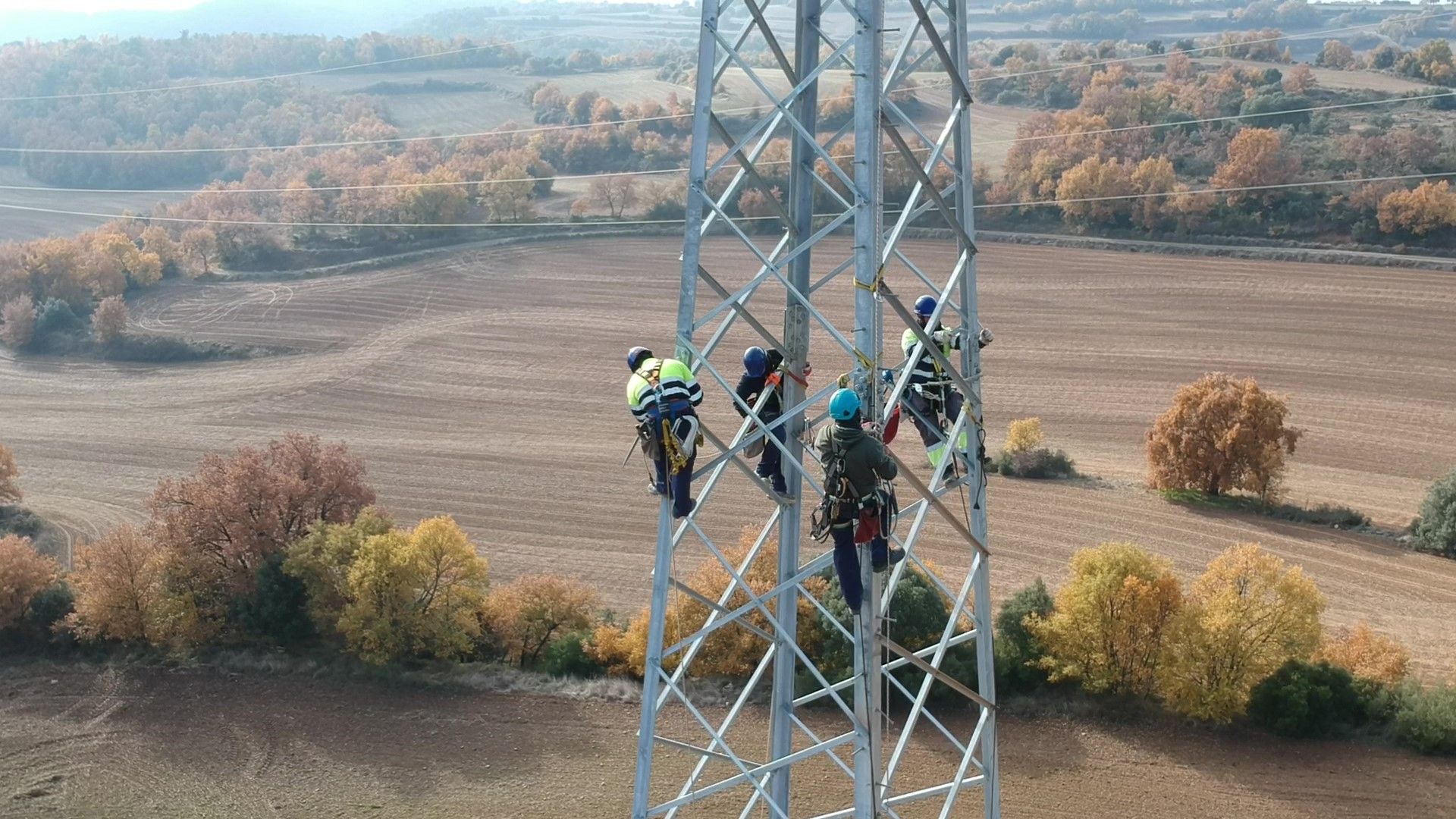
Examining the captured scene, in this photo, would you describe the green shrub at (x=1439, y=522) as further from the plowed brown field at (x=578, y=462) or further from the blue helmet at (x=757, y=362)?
the blue helmet at (x=757, y=362)

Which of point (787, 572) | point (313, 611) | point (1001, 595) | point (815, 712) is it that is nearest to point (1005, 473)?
point (1001, 595)

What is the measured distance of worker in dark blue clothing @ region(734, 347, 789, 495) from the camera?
1209 centimetres

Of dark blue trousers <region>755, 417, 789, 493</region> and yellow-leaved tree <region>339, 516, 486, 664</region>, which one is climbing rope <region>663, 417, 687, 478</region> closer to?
dark blue trousers <region>755, 417, 789, 493</region>

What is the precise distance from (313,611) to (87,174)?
94393 millimetres

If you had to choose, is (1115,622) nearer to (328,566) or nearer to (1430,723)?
(1430,723)

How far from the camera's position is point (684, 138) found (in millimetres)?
93125

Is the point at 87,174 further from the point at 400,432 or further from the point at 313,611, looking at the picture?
the point at 313,611

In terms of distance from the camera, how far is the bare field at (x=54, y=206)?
303 ft

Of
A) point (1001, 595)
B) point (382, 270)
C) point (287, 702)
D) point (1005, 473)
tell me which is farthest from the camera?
point (382, 270)

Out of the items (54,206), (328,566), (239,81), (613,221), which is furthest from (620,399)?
(239,81)

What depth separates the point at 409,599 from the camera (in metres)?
30.6

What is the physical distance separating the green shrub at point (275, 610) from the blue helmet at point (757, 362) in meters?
22.6

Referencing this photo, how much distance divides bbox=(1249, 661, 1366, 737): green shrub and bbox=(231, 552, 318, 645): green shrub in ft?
74.2

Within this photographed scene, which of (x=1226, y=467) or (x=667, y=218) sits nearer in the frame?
(x=1226, y=467)
